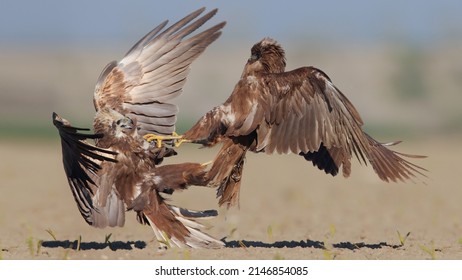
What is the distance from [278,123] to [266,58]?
75 cm

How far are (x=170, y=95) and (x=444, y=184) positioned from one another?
10.3 meters

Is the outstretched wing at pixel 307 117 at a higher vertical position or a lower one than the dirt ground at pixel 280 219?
higher

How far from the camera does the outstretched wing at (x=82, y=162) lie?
808 centimetres

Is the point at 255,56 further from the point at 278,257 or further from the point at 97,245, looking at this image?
the point at 97,245

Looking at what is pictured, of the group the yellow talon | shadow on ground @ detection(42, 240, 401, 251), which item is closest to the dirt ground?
shadow on ground @ detection(42, 240, 401, 251)

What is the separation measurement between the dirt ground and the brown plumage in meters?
0.86

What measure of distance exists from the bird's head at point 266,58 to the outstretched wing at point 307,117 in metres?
0.27

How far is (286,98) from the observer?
854 centimetres

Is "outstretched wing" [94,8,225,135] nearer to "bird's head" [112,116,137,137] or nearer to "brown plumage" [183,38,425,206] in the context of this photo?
"bird's head" [112,116,137,137]

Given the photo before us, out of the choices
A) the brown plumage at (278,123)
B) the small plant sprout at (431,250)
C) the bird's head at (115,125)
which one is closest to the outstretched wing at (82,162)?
the bird's head at (115,125)

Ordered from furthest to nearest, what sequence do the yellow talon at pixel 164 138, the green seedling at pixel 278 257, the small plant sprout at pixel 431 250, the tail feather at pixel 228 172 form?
1. the yellow talon at pixel 164 138
2. the tail feather at pixel 228 172
3. the small plant sprout at pixel 431 250
4. the green seedling at pixel 278 257

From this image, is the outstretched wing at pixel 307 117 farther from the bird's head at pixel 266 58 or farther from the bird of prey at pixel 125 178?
the bird of prey at pixel 125 178

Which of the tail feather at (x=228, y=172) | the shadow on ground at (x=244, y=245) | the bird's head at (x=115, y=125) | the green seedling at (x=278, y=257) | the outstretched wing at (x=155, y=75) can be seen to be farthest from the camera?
the outstretched wing at (x=155, y=75)

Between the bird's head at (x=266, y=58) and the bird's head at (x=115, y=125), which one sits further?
the bird's head at (x=266, y=58)
